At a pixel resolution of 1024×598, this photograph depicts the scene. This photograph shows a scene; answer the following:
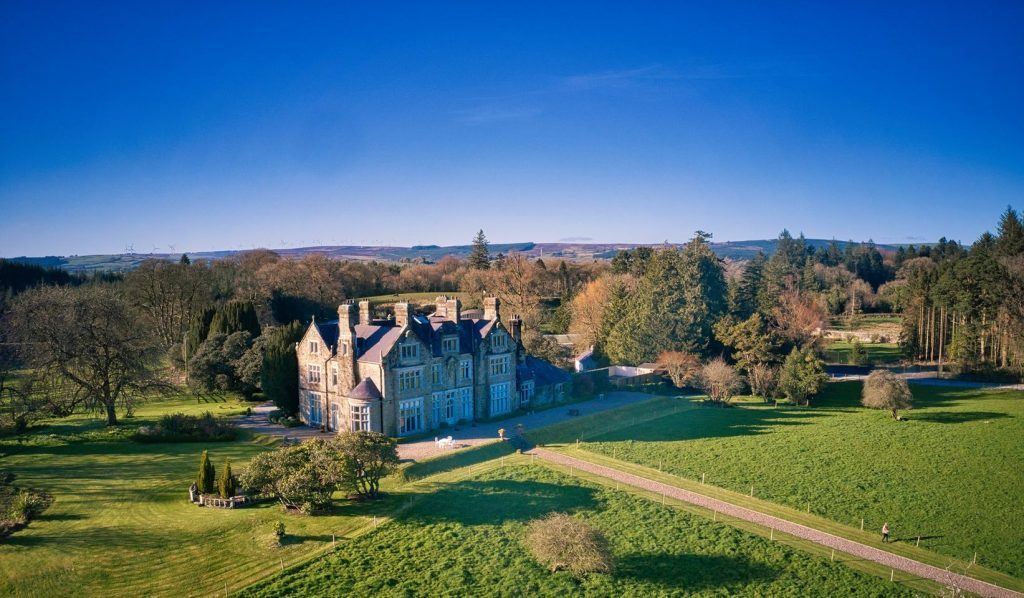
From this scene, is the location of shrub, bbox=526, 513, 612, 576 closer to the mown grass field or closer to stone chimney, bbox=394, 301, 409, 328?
the mown grass field

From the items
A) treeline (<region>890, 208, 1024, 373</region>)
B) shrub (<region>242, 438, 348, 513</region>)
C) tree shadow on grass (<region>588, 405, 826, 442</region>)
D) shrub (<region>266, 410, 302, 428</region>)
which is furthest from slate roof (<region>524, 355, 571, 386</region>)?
treeline (<region>890, 208, 1024, 373</region>)

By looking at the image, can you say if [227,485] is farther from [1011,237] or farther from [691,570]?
[1011,237]

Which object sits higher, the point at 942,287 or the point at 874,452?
the point at 942,287

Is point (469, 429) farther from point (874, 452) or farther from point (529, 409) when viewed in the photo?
point (874, 452)

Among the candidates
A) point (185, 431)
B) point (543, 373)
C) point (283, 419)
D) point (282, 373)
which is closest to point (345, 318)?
point (282, 373)

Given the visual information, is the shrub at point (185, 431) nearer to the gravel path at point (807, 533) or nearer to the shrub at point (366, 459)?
the shrub at point (366, 459)

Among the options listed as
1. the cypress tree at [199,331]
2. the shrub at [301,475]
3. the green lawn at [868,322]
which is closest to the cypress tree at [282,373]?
the shrub at [301,475]

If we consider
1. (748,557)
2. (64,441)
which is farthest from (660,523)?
(64,441)
